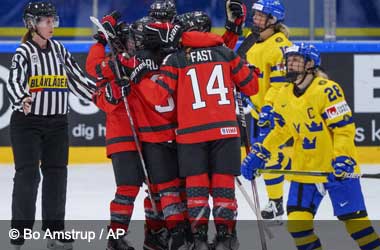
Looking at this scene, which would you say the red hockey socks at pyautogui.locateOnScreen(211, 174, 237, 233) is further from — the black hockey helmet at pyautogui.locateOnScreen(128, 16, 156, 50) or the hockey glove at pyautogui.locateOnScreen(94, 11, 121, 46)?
the hockey glove at pyautogui.locateOnScreen(94, 11, 121, 46)

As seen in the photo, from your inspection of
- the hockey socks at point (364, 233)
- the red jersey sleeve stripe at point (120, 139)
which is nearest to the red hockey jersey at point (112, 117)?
the red jersey sleeve stripe at point (120, 139)

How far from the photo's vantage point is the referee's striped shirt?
6.09 m

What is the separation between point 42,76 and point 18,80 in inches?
7.0

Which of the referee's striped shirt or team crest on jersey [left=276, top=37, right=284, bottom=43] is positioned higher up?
team crest on jersey [left=276, top=37, right=284, bottom=43]

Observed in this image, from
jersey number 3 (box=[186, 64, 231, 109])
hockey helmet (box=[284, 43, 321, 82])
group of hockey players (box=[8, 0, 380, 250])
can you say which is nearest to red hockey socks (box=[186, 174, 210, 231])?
group of hockey players (box=[8, 0, 380, 250])

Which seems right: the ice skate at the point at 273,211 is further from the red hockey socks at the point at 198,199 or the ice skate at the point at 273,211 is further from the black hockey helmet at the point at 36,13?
the black hockey helmet at the point at 36,13

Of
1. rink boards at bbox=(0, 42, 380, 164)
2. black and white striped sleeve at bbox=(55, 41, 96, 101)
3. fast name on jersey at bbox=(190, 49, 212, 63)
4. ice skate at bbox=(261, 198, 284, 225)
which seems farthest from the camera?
rink boards at bbox=(0, 42, 380, 164)

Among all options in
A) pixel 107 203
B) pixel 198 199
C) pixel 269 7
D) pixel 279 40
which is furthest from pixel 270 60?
pixel 198 199

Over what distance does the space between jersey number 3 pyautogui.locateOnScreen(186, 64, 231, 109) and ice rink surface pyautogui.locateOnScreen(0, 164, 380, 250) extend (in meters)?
0.99

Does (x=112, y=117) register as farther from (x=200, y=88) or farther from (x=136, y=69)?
(x=200, y=88)

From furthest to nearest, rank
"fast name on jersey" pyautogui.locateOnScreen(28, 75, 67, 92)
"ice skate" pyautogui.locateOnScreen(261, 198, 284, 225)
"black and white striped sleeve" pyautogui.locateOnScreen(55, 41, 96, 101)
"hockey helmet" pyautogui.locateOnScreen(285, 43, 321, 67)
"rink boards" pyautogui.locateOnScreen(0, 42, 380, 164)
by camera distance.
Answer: "rink boards" pyautogui.locateOnScreen(0, 42, 380, 164)
"ice skate" pyautogui.locateOnScreen(261, 198, 284, 225)
"black and white striped sleeve" pyautogui.locateOnScreen(55, 41, 96, 101)
"fast name on jersey" pyautogui.locateOnScreen(28, 75, 67, 92)
"hockey helmet" pyautogui.locateOnScreen(285, 43, 321, 67)

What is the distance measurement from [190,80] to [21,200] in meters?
1.20

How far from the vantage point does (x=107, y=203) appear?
7953 mm

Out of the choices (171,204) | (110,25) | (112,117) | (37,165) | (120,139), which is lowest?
(171,204)
